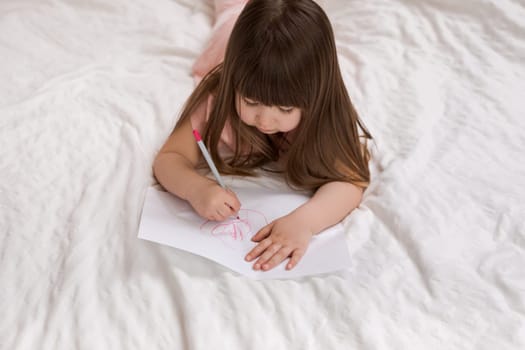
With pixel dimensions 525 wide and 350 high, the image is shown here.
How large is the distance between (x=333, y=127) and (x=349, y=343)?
36 centimetres

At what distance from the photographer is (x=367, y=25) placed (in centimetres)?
144

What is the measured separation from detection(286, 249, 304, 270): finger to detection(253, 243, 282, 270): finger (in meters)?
0.02

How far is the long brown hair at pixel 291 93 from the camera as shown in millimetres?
946

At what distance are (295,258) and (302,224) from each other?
0.06 m

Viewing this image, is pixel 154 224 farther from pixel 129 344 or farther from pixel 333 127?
pixel 333 127

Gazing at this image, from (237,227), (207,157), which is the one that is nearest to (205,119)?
(207,157)

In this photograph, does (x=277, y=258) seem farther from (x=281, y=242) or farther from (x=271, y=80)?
(x=271, y=80)

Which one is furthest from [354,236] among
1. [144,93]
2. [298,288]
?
[144,93]

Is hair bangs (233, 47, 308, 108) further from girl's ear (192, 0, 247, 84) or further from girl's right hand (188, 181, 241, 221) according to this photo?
girl's ear (192, 0, 247, 84)

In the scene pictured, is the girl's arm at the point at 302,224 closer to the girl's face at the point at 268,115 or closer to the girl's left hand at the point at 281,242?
the girl's left hand at the point at 281,242

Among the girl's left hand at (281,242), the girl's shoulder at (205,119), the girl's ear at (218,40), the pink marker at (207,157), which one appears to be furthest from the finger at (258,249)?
the girl's ear at (218,40)

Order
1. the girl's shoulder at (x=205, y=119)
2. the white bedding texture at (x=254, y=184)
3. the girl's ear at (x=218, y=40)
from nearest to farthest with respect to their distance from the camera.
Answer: the white bedding texture at (x=254, y=184) < the girl's shoulder at (x=205, y=119) < the girl's ear at (x=218, y=40)

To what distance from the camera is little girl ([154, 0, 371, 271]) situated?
3.12 feet

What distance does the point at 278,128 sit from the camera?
1023 mm
